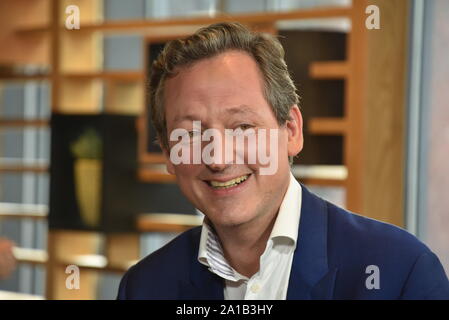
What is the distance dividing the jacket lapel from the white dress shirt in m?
0.01

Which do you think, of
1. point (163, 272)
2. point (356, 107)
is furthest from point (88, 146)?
point (163, 272)

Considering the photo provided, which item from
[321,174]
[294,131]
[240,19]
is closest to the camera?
[294,131]

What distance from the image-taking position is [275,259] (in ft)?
3.36

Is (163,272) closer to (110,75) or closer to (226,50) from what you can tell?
(226,50)

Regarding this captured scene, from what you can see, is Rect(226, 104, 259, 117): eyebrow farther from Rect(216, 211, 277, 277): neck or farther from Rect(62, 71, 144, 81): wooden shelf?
Rect(62, 71, 144, 81): wooden shelf

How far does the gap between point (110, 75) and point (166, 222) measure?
2.38 feet

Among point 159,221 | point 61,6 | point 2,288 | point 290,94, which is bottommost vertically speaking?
point 2,288

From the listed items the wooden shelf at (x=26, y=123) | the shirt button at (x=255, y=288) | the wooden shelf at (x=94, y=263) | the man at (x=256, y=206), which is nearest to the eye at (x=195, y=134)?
the man at (x=256, y=206)

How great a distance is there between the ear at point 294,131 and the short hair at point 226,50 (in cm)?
1

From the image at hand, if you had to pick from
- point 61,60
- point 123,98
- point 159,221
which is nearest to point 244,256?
point 159,221
